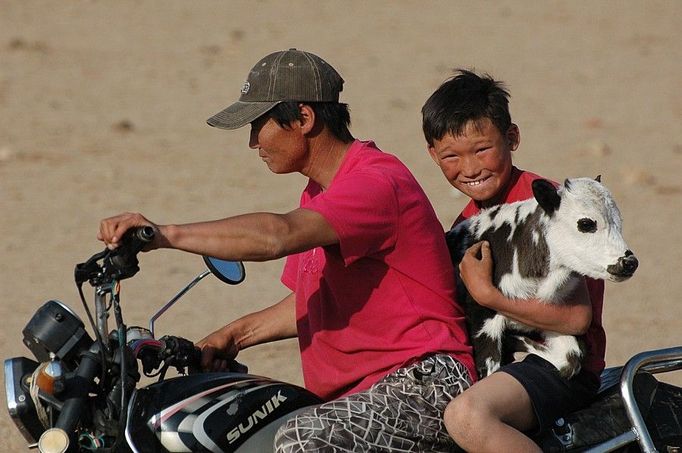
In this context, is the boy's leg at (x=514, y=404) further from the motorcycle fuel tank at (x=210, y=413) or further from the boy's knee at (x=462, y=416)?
the motorcycle fuel tank at (x=210, y=413)

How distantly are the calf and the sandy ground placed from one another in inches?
116

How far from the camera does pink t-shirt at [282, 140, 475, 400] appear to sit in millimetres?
3512

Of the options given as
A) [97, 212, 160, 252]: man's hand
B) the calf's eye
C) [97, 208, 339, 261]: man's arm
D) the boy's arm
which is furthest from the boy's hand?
[97, 212, 160, 252]: man's hand

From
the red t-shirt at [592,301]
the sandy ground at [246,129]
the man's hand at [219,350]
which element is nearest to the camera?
the red t-shirt at [592,301]

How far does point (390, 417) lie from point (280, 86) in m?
1.02

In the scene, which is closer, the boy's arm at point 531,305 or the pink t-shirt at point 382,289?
the pink t-shirt at point 382,289

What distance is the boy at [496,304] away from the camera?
11.3ft

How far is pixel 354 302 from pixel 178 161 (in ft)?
29.2

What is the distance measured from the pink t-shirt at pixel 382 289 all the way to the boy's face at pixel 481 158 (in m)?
0.45

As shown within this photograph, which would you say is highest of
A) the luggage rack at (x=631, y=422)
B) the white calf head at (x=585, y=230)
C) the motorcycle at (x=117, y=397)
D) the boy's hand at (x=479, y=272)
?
the white calf head at (x=585, y=230)

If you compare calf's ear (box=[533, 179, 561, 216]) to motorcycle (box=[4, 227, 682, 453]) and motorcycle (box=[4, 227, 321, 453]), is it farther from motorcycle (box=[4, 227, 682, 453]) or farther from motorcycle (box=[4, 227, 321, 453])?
motorcycle (box=[4, 227, 321, 453])

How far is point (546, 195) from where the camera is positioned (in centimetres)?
370

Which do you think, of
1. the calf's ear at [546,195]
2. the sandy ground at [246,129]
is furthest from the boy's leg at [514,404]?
the sandy ground at [246,129]

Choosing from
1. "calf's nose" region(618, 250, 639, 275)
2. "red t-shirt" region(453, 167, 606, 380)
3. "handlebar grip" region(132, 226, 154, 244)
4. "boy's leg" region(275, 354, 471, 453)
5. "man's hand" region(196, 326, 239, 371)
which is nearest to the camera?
"handlebar grip" region(132, 226, 154, 244)
